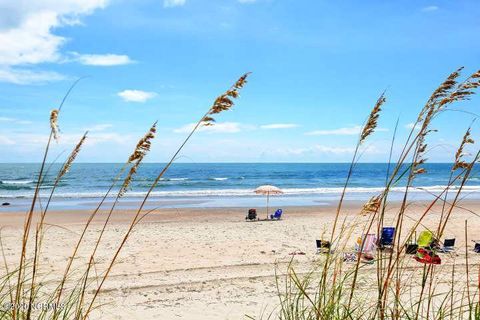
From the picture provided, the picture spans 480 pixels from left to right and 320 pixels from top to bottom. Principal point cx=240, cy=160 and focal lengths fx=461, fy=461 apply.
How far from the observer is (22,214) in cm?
2014

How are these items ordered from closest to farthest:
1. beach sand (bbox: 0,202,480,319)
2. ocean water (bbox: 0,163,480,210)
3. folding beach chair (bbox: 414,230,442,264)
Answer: folding beach chair (bbox: 414,230,442,264) → beach sand (bbox: 0,202,480,319) → ocean water (bbox: 0,163,480,210)

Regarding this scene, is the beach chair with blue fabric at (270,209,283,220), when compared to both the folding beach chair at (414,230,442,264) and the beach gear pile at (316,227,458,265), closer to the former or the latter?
the beach gear pile at (316,227,458,265)

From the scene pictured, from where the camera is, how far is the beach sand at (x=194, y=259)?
5.91 meters

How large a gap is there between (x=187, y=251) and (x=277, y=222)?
6.40 m

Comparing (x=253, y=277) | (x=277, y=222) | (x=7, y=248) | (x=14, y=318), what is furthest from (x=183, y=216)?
(x=14, y=318)

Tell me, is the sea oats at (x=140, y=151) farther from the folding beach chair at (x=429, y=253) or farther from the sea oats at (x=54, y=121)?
the folding beach chair at (x=429, y=253)

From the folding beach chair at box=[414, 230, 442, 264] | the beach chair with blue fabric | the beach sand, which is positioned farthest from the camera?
the beach chair with blue fabric

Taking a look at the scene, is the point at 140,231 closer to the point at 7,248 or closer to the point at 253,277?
the point at 7,248

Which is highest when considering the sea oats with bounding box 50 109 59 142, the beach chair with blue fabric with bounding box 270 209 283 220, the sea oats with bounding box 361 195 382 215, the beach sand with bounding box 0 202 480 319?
the sea oats with bounding box 50 109 59 142

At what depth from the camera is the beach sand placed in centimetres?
591

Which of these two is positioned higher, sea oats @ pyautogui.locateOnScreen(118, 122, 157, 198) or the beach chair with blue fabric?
sea oats @ pyautogui.locateOnScreen(118, 122, 157, 198)

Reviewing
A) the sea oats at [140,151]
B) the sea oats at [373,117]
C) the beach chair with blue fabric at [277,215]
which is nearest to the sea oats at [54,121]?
the sea oats at [140,151]

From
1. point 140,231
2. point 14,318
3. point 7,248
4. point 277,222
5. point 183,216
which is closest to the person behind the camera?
point 14,318

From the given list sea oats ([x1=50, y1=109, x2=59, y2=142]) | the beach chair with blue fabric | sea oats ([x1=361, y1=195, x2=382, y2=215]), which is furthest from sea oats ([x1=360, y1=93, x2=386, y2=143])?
the beach chair with blue fabric
